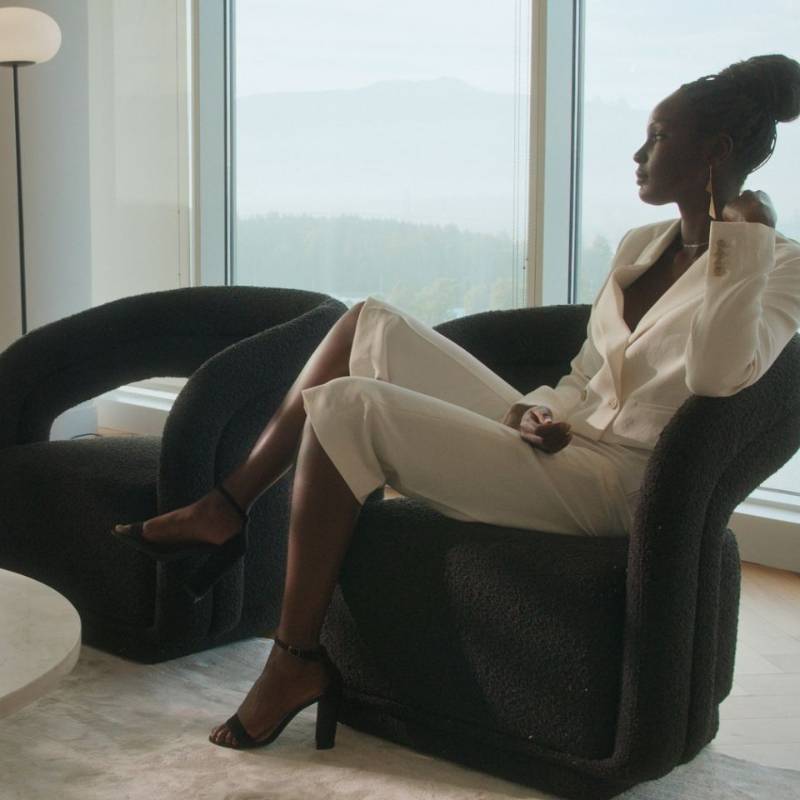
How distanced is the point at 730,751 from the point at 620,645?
20.1 inches

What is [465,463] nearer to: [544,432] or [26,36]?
[544,432]

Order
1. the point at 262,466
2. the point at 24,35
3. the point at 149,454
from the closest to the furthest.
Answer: the point at 262,466 < the point at 149,454 < the point at 24,35

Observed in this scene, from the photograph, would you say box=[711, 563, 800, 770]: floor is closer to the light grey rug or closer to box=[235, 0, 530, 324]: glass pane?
the light grey rug

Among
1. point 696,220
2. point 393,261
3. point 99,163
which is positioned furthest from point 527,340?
point 99,163

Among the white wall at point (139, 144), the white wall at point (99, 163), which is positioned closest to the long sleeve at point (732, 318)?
the white wall at point (99, 163)

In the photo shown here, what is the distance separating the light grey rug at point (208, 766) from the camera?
2.00m

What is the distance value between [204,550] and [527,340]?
0.79 meters

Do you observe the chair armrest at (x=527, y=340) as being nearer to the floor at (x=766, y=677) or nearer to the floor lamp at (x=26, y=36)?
the floor at (x=766, y=677)

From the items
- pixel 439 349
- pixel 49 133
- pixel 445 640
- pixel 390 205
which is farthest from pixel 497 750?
pixel 49 133

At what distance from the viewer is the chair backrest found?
297 centimetres

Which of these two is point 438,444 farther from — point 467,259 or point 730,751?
point 467,259

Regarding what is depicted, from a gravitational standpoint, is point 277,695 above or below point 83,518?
below

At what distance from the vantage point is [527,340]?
2629 millimetres

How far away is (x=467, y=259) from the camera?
4590 mm
